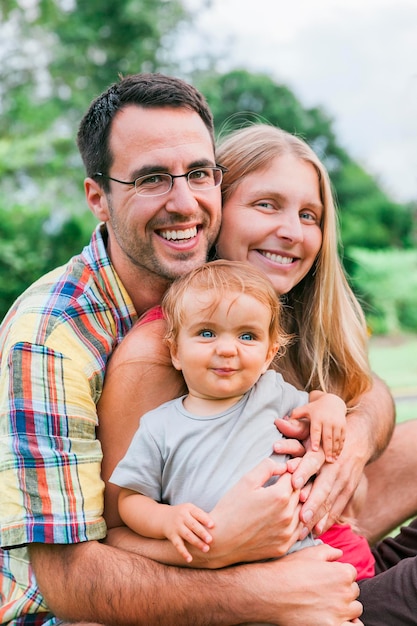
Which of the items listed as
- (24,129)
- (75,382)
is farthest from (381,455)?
(24,129)

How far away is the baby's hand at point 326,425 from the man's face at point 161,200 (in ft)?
2.32

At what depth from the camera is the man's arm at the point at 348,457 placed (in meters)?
2.50

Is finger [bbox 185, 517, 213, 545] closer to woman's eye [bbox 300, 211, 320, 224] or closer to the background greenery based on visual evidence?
woman's eye [bbox 300, 211, 320, 224]

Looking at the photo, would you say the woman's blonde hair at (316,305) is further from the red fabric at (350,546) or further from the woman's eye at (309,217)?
the red fabric at (350,546)

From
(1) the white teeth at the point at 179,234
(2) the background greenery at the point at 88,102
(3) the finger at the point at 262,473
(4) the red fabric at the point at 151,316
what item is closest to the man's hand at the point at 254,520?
(3) the finger at the point at 262,473

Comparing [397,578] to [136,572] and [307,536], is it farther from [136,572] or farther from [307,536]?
[136,572]

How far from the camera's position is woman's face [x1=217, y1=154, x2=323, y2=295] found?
308cm

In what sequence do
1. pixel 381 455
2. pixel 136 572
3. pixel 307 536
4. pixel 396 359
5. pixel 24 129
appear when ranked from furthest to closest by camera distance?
pixel 24 129 < pixel 396 359 < pixel 381 455 < pixel 307 536 < pixel 136 572

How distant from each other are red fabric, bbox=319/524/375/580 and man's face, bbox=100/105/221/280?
44.1 inches

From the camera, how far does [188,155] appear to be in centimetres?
290

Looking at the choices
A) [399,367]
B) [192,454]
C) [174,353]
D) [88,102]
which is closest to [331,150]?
[88,102]

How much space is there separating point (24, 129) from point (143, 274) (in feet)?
57.9

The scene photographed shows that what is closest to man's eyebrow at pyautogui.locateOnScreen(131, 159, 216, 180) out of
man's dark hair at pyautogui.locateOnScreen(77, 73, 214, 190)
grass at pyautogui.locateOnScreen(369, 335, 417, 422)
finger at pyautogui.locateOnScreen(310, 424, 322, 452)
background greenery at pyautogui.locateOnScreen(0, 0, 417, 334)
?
man's dark hair at pyautogui.locateOnScreen(77, 73, 214, 190)

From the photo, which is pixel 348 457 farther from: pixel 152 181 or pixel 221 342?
pixel 152 181
